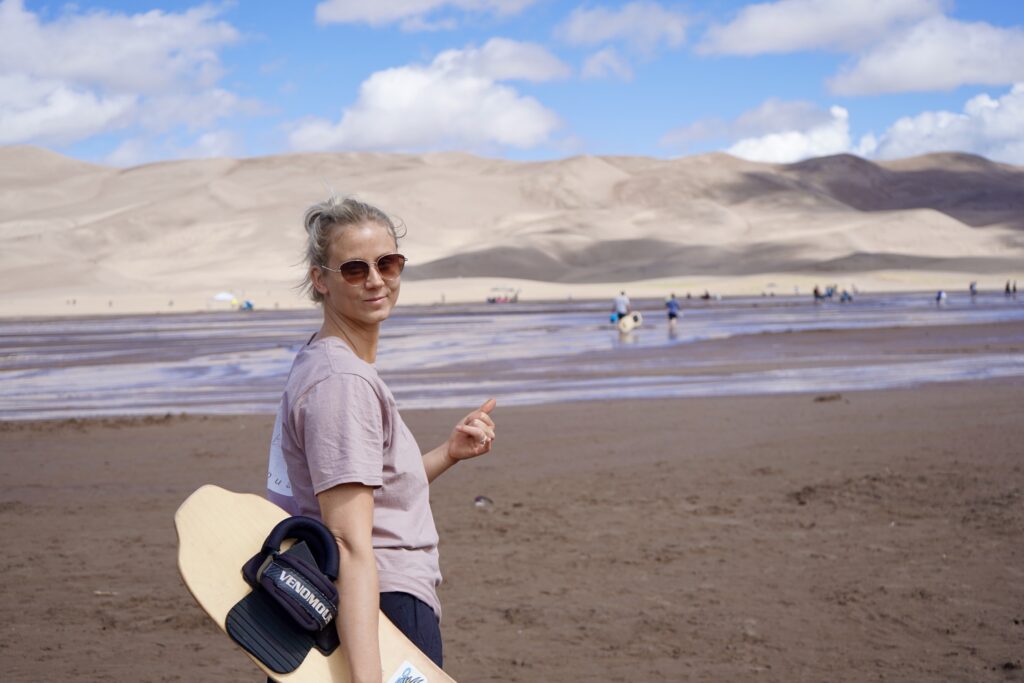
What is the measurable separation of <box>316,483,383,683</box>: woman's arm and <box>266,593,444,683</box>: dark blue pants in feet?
0.53

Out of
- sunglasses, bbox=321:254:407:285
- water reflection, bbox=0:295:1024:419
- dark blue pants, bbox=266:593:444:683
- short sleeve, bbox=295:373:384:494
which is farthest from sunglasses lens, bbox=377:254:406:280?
water reflection, bbox=0:295:1024:419

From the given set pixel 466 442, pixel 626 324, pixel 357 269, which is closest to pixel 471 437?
pixel 466 442

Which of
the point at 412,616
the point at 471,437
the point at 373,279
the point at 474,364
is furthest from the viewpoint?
the point at 474,364

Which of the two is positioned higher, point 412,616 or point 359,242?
point 359,242

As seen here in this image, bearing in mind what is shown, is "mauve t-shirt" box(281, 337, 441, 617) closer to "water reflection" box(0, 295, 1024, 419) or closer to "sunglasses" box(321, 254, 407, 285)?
"sunglasses" box(321, 254, 407, 285)

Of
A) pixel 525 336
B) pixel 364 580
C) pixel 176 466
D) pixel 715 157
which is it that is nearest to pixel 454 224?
pixel 715 157

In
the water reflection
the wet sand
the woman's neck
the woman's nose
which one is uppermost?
the woman's nose

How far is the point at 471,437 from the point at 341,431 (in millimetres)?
646

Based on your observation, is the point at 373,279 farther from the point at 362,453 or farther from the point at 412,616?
the point at 412,616

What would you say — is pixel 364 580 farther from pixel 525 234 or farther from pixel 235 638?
pixel 525 234

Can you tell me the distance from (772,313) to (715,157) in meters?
149

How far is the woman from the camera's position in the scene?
2668mm

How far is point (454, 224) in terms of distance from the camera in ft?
472

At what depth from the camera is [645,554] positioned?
7.72 metres
